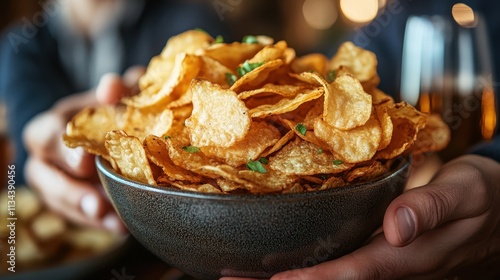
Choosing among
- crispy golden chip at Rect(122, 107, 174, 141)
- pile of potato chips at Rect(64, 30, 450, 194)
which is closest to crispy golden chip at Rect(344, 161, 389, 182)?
pile of potato chips at Rect(64, 30, 450, 194)

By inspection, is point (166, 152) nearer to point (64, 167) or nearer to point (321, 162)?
point (321, 162)

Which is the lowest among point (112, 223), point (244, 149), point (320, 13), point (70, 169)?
point (320, 13)

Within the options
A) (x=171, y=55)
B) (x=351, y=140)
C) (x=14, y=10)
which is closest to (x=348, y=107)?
(x=351, y=140)

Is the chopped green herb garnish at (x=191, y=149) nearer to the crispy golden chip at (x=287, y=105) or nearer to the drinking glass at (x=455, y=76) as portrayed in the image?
the crispy golden chip at (x=287, y=105)

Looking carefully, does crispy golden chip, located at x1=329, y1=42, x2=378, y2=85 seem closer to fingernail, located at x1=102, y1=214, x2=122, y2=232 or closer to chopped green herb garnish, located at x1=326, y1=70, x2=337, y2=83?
chopped green herb garnish, located at x1=326, y1=70, x2=337, y2=83

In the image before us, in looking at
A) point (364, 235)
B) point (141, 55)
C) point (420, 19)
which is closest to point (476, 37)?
point (420, 19)

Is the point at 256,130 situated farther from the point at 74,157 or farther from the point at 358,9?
the point at 358,9
